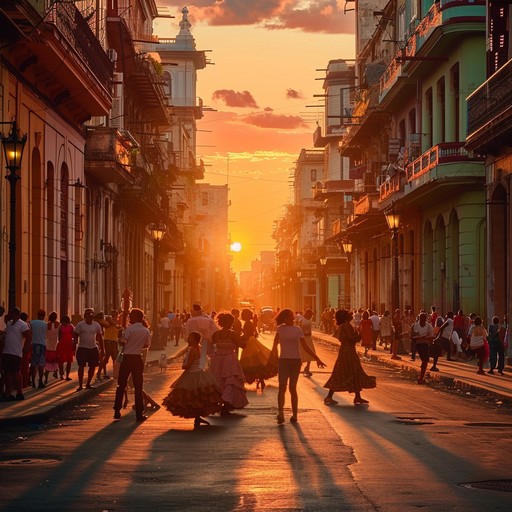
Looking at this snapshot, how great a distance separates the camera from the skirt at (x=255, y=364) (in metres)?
25.1

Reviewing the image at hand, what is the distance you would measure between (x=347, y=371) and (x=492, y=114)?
12.1 m

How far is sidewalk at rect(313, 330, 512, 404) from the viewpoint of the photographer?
81.8 feet

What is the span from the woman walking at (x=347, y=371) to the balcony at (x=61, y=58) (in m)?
7.85

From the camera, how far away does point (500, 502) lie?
1084 cm

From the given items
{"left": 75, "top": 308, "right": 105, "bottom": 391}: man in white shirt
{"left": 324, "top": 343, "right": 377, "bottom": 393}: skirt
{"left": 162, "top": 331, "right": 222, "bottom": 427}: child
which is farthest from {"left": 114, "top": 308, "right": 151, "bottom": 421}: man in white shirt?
{"left": 75, "top": 308, "right": 105, "bottom": 391}: man in white shirt

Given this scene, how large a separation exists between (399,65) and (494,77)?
55.3ft

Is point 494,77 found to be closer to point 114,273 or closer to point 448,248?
point 448,248

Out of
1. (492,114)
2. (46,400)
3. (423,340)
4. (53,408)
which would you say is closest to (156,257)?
(492,114)

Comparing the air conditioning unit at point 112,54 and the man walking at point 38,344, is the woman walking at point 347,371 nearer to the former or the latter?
the man walking at point 38,344

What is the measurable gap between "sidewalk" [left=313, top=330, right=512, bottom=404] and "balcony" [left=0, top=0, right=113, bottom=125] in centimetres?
1062

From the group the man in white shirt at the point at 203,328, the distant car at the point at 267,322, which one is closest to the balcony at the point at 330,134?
the distant car at the point at 267,322

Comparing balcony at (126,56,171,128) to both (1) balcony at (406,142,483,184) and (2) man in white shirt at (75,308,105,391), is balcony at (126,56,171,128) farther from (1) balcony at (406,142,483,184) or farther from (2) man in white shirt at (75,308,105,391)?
(2) man in white shirt at (75,308,105,391)

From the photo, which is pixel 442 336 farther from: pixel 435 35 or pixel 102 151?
pixel 102 151

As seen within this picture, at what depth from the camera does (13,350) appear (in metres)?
21.6
